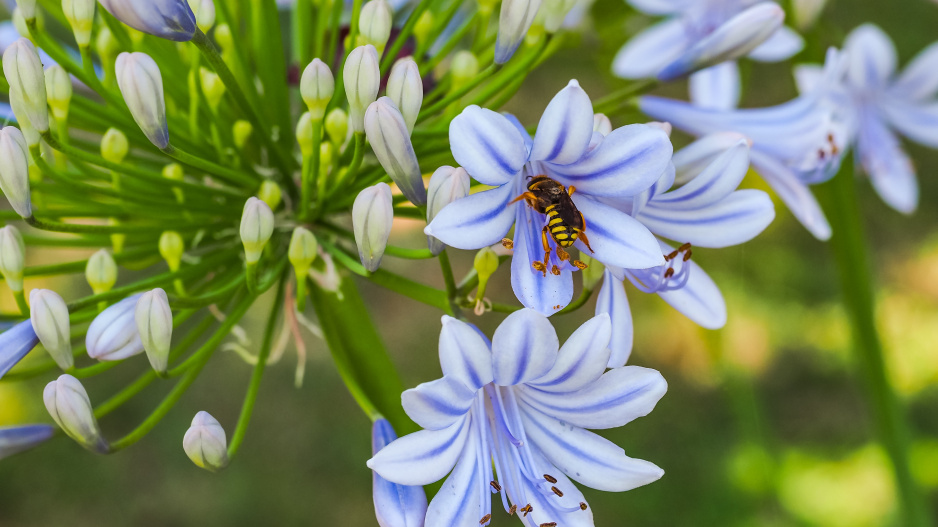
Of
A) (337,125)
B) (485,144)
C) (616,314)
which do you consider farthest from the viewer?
(337,125)

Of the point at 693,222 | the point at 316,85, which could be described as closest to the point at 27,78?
the point at 316,85

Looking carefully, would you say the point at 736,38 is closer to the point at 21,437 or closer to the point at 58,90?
the point at 58,90

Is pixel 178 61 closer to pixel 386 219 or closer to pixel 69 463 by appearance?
pixel 386 219

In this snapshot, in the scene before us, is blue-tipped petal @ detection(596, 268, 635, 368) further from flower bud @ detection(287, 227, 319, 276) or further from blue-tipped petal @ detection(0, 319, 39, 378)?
blue-tipped petal @ detection(0, 319, 39, 378)

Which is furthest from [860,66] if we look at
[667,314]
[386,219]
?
[667,314]

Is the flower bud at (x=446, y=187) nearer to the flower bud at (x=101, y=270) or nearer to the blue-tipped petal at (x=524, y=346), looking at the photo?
the blue-tipped petal at (x=524, y=346)

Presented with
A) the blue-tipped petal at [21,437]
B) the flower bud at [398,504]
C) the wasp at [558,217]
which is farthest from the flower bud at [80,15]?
the flower bud at [398,504]

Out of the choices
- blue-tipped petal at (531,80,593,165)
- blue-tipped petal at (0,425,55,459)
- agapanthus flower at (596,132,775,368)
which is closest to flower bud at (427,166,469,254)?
blue-tipped petal at (531,80,593,165)
